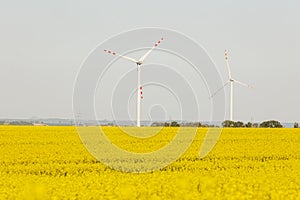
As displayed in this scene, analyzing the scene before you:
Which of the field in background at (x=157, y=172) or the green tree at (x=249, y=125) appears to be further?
the green tree at (x=249, y=125)

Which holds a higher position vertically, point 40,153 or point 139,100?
point 139,100

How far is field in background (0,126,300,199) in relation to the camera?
1129 cm

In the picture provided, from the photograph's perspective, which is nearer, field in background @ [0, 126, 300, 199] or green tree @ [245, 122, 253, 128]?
field in background @ [0, 126, 300, 199]

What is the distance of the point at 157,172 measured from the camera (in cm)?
1848

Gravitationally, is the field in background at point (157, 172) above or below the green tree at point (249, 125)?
below

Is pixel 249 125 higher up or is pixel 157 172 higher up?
pixel 249 125

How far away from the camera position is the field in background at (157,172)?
11.3m

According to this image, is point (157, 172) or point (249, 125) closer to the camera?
point (157, 172)

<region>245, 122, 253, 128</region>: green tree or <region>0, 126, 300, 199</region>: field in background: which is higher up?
<region>245, 122, 253, 128</region>: green tree

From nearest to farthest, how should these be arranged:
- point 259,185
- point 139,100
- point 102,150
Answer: point 259,185
point 102,150
point 139,100

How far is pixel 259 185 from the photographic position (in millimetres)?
12594

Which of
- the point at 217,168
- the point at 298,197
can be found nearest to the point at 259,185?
the point at 298,197

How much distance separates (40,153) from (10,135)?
29.9ft

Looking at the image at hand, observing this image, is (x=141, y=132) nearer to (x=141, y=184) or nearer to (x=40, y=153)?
(x=40, y=153)
